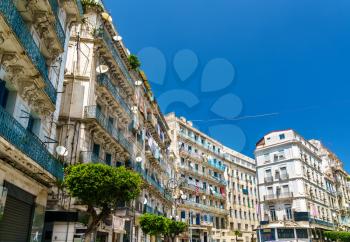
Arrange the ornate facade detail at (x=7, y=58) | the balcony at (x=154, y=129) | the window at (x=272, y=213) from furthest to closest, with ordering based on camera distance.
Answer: the window at (x=272, y=213), the balcony at (x=154, y=129), the ornate facade detail at (x=7, y=58)

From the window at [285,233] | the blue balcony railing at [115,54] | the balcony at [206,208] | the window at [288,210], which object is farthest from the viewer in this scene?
the balcony at [206,208]

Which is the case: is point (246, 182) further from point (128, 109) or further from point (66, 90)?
point (66, 90)

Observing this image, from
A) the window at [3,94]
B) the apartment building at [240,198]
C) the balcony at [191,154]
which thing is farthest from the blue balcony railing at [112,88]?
the apartment building at [240,198]

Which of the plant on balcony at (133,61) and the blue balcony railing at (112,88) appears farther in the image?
the plant on balcony at (133,61)

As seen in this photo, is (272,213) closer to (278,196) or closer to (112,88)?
(278,196)

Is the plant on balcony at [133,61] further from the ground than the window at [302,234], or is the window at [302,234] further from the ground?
the plant on balcony at [133,61]

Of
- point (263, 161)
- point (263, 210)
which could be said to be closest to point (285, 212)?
point (263, 210)

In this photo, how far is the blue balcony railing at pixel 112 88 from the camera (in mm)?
25373

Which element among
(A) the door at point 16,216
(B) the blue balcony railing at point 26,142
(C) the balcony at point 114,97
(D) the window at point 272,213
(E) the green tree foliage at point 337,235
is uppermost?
(C) the balcony at point 114,97

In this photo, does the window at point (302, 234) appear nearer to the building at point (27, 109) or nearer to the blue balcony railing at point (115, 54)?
the blue balcony railing at point (115, 54)

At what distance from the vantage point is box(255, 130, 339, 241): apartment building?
168 feet

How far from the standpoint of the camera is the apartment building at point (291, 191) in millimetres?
51312

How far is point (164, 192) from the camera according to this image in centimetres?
4434

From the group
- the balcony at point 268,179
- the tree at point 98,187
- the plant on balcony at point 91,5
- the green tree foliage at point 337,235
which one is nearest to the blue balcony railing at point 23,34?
the tree at point 98,187
